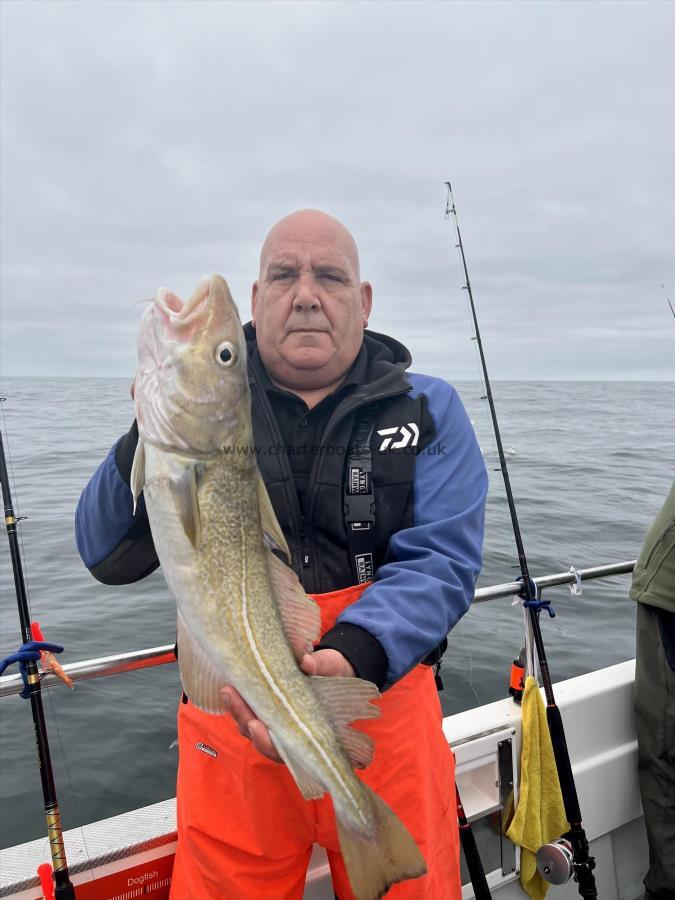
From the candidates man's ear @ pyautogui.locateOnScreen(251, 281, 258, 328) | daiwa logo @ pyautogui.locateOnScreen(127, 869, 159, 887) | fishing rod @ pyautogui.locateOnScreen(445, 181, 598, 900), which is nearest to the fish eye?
man's ear @ pyautogui.locateOnScreen(251, 281, 258, 328)

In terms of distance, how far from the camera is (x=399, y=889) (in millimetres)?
2258

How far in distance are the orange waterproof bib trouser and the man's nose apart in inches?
46.3

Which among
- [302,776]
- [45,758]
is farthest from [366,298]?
[45,758]

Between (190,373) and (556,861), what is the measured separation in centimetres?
325

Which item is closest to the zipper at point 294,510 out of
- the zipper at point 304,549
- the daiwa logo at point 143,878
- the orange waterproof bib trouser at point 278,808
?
the zipper at point 304,549

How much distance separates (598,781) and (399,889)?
→ 215 centimetres

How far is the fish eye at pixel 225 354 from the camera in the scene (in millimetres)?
2087

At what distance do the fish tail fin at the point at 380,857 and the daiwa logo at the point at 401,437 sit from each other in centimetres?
126

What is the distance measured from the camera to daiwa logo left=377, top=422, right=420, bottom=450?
8.27 feet

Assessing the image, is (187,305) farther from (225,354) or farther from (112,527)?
(112,527)

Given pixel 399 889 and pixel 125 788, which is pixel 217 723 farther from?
pixel 125 788

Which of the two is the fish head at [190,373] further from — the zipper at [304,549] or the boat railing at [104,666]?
the boat railing at [104,666]

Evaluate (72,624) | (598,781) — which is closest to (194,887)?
(598,781)

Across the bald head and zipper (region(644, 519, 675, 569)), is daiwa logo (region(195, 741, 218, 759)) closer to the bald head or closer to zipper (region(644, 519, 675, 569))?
the bald head
